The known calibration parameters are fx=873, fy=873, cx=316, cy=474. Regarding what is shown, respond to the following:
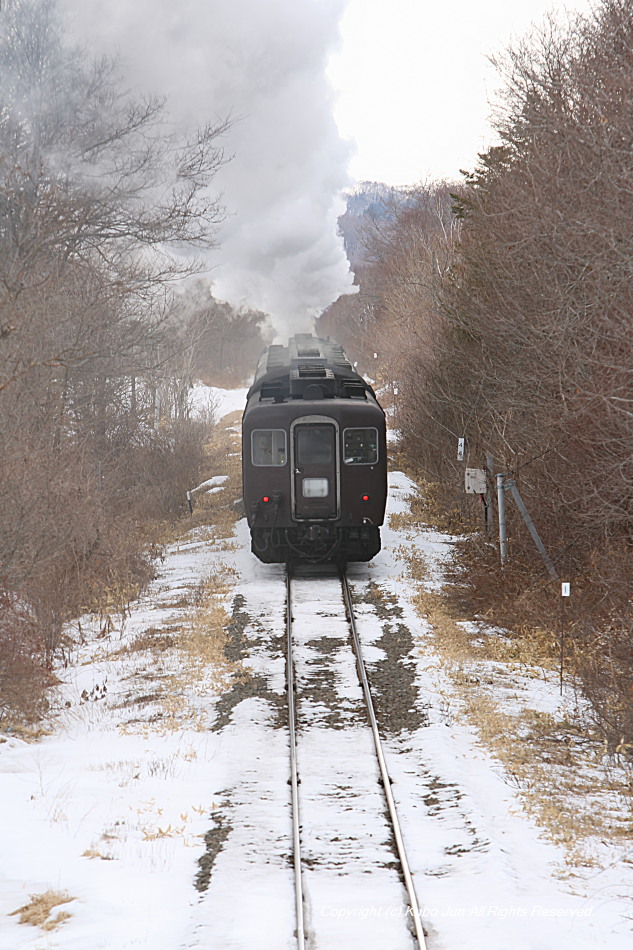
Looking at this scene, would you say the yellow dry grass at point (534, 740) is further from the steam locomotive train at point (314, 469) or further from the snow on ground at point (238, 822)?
the steam locomotive train at point (314, 469)

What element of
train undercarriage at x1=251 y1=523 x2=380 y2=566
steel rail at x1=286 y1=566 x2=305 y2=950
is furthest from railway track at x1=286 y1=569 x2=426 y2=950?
train undercarriage at x1=251 y1=523 x2=380 y2=566

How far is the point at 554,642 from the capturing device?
12117 millimetres

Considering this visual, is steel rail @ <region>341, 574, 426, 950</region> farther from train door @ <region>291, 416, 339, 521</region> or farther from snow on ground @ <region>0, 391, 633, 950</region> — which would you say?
train door @ <region>291, 416, 339, 521</region>

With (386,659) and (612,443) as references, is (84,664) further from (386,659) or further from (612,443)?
(612,443)

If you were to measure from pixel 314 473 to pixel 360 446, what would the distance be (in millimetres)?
951

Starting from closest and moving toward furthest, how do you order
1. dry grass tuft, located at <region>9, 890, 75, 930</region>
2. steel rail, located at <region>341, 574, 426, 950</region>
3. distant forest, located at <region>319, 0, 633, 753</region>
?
steel rail, located at <region>341, 574, 426, 950</region>, dry grass tuft, located at <region>9, 890, 75, 930</region>, distant forest, located at <region>319, 0, 633, 753</region>

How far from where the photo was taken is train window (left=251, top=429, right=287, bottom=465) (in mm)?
15375

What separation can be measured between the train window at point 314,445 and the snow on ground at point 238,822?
4151 mm

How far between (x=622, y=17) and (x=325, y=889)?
14.0 metres

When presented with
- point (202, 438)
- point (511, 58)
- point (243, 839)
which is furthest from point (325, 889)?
point (202, 438)

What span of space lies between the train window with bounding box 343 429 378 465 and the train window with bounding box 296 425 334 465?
0.27 meters

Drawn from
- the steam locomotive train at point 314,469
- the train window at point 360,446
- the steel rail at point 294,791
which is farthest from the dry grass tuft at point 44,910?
the train window at point 360,446

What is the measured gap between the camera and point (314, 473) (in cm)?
1533

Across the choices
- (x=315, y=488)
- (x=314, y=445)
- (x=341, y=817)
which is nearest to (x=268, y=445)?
(x=314, y=445)
